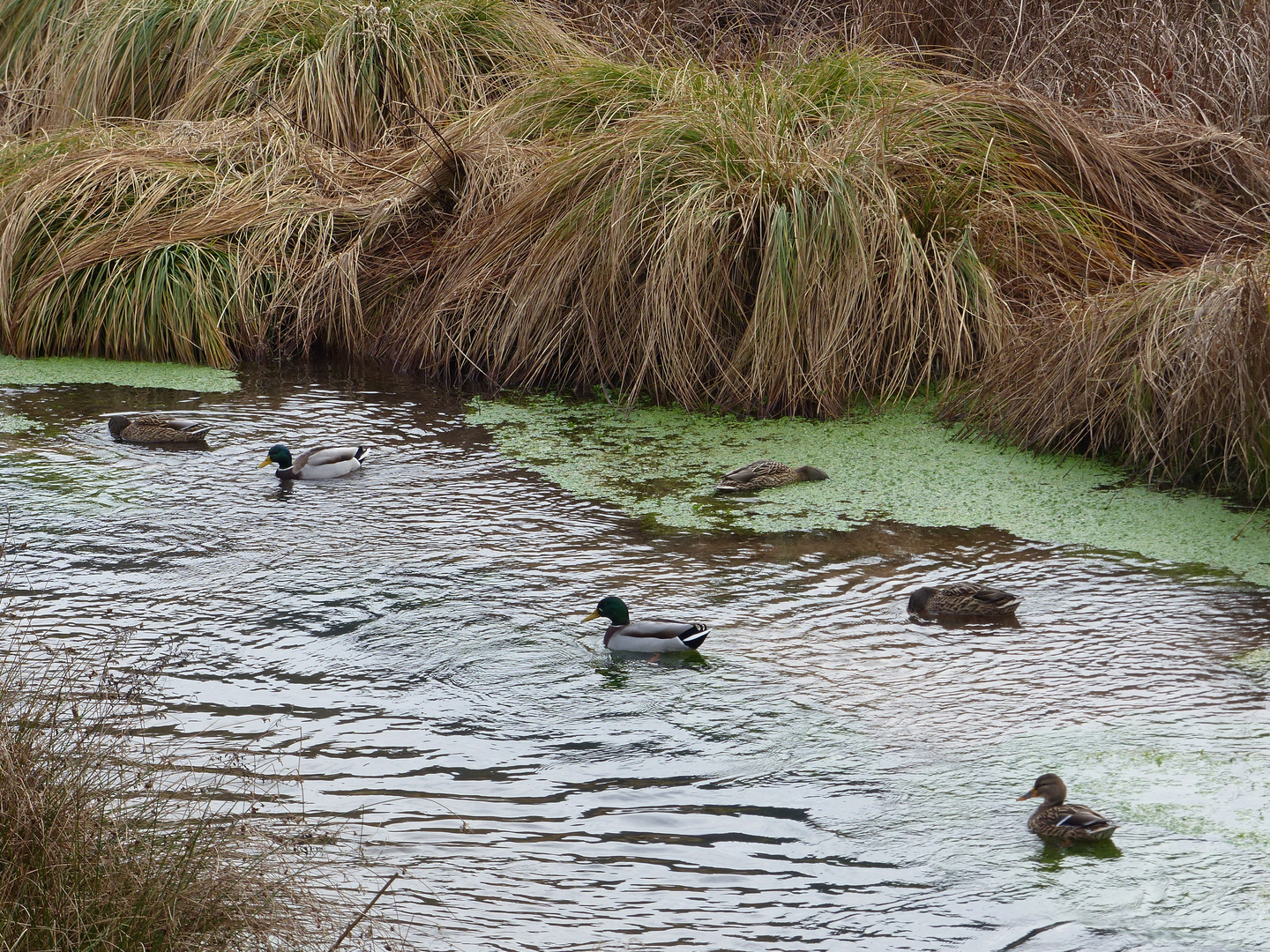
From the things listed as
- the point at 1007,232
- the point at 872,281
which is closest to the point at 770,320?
the point at 872,281

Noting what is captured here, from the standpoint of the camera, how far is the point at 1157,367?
22.8 ft

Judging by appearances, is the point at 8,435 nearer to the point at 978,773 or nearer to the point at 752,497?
the point at 752,497

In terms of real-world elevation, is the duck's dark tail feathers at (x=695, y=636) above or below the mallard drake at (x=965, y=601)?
below

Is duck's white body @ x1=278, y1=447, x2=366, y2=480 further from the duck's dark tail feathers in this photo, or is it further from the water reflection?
the water reflection

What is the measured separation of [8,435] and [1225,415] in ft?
20.0

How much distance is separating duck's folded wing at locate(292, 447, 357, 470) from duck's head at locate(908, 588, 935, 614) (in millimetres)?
3039

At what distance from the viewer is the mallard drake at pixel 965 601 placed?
5.62 metres

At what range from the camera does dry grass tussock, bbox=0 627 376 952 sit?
299cm

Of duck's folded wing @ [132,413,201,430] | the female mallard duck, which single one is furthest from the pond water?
the female mallard duck

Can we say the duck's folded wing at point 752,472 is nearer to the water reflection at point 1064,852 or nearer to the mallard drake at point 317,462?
the mallard drake at point 317,462

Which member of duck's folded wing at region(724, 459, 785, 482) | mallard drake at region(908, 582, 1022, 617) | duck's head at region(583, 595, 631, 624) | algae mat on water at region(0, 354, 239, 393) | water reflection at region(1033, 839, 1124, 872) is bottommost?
water reflection at region(1033, 839, 1124, 872)

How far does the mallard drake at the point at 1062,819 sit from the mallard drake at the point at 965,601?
1.46m

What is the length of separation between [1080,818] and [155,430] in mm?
5370

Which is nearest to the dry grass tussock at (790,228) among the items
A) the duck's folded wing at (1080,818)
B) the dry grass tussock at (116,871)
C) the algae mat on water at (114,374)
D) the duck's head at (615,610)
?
the algae mat on water at (114,374)
